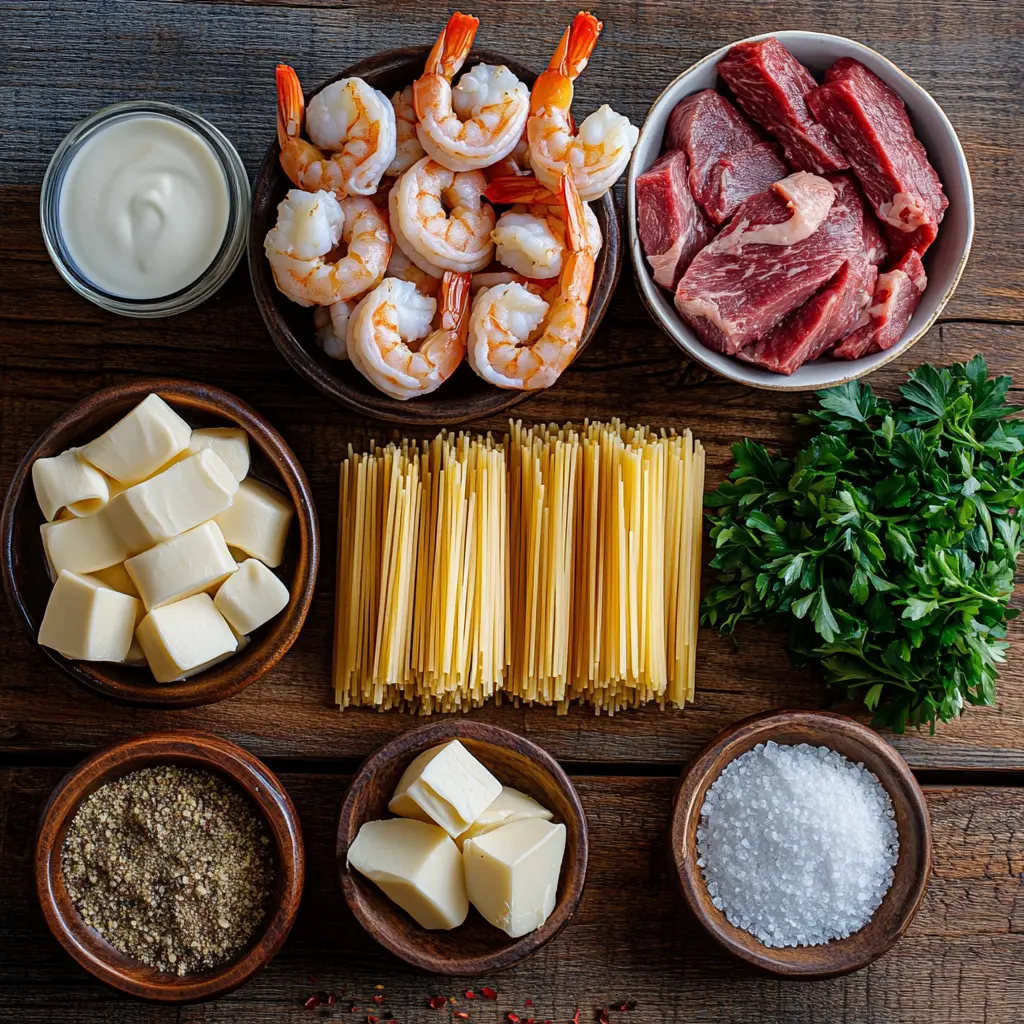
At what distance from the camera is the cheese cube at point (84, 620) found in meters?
1.57

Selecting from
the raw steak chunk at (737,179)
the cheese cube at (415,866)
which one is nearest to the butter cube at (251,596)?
the cheese cube at (415,866)

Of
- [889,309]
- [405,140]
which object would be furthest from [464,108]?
[889,309]

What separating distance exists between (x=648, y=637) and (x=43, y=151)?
1.48 m

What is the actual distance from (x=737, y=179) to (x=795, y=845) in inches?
47.5

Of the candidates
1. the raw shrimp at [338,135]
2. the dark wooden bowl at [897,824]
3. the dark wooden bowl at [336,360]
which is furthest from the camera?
the dark wooden bowl at [897,824]

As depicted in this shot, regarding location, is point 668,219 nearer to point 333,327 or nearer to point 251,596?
point 333,327

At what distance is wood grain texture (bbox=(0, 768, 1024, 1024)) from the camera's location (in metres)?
1.85

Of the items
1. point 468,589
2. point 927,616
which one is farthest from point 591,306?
point 927,616

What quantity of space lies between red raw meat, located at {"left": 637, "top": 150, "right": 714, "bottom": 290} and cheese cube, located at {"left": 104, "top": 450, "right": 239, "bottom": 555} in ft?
2.76

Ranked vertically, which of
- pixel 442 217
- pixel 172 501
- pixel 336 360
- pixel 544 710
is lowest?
pixel 544 710

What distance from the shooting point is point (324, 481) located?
1900mm

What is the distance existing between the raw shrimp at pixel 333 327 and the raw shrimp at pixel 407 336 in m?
0.03

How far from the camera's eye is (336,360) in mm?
1724

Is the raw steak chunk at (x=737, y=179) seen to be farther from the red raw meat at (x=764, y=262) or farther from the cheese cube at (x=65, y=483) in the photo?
the cheese cube at (x=65, y=483)
